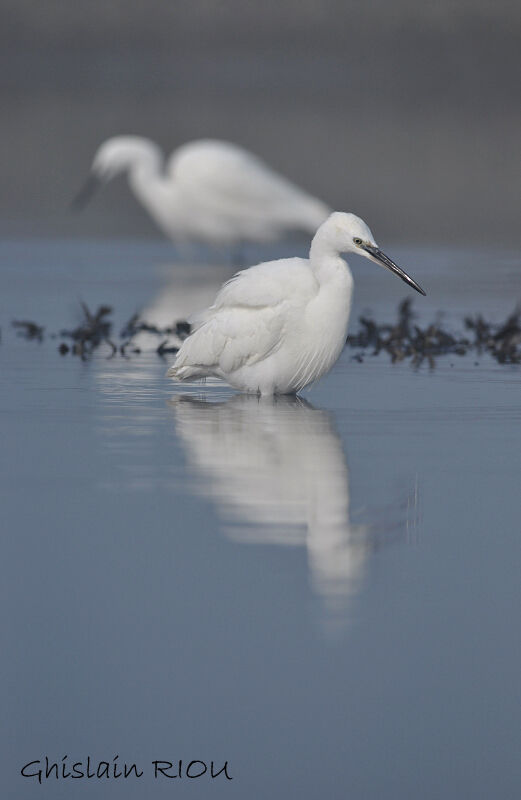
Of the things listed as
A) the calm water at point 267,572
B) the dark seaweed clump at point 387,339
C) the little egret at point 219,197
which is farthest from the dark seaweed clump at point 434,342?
the little egret at point 219,197

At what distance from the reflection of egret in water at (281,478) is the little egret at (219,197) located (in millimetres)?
11157

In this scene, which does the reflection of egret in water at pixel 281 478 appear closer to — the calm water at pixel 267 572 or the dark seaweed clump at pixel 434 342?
the calm water at pixel 267 572

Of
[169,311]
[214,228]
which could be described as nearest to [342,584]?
[169,311]

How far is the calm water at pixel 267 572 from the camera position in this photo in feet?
12.8

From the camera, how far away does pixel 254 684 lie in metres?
4.04

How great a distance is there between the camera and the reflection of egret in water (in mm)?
5078

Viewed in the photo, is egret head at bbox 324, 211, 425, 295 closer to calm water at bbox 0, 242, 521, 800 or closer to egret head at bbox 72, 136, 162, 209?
calm water at bbox 0, 242, 521, 800

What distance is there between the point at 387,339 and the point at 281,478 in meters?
4.87

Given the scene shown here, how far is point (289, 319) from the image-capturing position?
8.27 metres

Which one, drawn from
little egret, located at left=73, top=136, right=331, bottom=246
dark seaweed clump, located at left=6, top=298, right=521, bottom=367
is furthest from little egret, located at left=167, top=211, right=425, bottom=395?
little egret, located at left=73, top=136, right=331, bottom=246

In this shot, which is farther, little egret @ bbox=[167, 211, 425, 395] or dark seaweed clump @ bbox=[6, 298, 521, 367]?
dark seaweed clump @ bbox=[6, 298, 521, 367]

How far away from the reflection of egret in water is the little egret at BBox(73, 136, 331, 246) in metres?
11.2

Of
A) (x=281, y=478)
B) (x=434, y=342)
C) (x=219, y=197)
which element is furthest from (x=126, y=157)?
(x=281, y=478)

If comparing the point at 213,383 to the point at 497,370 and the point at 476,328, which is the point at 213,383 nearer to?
the point at 497,370
